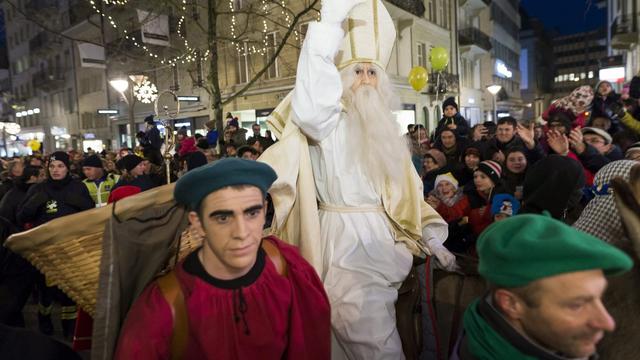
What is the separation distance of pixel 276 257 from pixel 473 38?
27.9 metres

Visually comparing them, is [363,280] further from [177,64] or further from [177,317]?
[177,64]

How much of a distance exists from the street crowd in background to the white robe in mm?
690

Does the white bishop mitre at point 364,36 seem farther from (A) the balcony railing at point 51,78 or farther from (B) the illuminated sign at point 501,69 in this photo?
(A) the balcony railing at point 51,78

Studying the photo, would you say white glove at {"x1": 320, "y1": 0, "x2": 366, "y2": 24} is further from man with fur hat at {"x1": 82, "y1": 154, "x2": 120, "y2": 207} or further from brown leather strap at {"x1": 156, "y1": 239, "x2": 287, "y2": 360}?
man with fur hat at {"x1": 82, "y1": 154, "x2": 120, "y2": 207}

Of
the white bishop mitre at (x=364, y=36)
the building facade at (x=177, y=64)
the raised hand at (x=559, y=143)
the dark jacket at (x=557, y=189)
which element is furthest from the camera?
the building facade at (x=177, y=64)

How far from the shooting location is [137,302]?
1708 millimetres

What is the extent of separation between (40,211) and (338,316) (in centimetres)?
408

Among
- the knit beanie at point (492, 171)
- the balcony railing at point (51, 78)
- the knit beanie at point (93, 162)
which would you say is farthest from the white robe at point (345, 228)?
the balcony railing at point (51, 78)

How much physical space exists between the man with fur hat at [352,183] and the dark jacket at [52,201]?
345cm

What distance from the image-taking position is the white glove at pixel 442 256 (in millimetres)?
2627

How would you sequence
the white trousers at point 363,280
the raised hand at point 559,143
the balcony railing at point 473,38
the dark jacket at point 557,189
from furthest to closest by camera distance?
1. the balcony railing at point 473,38
2. the raised hand at point 559,143
3. the dark jacket at point 557,189
4. the white trousers at point 363,280

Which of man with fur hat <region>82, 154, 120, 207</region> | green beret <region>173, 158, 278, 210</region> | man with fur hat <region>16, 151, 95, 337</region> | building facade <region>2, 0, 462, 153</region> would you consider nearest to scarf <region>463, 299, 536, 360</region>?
green beret <region>173, 158, 278, 210</region>

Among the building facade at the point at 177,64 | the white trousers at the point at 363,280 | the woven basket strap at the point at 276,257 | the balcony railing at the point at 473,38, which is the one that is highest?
the balcony railing at the point at 473,38

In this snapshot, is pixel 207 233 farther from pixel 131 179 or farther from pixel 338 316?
pixel 131 179
